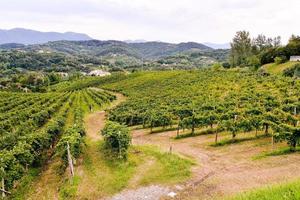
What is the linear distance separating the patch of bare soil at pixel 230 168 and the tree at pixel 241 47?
9518cm

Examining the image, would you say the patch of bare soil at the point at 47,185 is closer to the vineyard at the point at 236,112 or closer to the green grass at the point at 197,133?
the green grass at the point at 197,133

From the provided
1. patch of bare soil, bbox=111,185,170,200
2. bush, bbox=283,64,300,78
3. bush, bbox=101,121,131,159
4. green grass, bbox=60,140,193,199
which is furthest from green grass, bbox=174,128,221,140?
bush, bbox=283,64,300,78

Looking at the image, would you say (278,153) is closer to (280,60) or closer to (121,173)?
(121,173)

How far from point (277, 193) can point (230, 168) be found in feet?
60.0

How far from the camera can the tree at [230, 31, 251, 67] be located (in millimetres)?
123688

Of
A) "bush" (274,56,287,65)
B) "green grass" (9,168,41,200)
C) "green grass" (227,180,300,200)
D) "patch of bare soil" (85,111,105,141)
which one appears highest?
"bush" (274,56,287,65)

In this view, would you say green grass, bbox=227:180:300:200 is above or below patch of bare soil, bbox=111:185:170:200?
above

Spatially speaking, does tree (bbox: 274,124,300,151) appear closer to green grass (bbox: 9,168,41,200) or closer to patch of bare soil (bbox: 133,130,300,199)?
patch of bare soil (bbox: 133,130,300,199)

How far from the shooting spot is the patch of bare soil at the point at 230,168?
70.2ft

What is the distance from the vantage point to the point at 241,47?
4887 inches

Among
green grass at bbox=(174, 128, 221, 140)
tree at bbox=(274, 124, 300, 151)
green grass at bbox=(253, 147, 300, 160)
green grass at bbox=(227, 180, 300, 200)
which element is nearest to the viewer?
green grass at bbox=(227, 180, 300, 200)

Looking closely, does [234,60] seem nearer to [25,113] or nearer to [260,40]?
[260,40]

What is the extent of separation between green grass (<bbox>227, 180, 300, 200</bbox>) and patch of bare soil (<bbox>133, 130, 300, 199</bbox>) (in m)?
A: 12.2

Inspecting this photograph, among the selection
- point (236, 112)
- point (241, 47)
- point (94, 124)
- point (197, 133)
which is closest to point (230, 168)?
point (197, 133)
